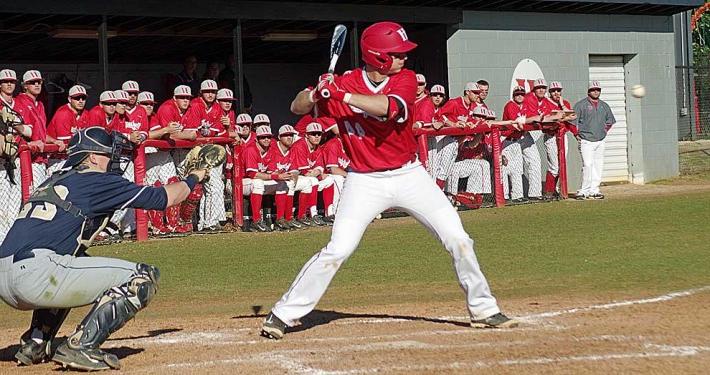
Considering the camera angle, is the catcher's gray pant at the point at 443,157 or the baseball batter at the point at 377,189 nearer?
the baseball batter at the point at 377,189

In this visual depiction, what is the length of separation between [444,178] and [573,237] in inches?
151

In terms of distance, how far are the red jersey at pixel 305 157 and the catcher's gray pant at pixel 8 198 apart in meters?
3.99

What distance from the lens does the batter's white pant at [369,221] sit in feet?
23.5

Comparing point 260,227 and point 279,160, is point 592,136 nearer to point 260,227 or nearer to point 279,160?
point 279,160

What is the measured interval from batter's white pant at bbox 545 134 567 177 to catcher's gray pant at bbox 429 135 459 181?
228 cm

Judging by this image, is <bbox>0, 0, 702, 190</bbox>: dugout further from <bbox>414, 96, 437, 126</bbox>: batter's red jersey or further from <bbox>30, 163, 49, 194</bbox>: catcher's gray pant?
<bbox>30, 163, 49, 194</bbox>: catcher's gray pant

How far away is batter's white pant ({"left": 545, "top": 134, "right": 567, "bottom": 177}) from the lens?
18344 mm

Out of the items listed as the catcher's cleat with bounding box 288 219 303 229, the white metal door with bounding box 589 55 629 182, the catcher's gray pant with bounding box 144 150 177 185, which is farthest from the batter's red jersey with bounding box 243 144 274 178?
the white metal door with bounding box 589 55 629 182

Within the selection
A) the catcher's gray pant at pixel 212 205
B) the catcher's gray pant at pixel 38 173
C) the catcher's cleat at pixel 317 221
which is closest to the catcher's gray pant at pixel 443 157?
the catcher's cleat at pixel 317 221

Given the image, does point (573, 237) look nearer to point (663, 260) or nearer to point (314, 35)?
point (663, 260)

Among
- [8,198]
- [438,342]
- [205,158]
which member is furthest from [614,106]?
[205,158]

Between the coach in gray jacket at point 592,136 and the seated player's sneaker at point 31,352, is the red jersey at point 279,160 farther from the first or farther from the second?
the seated player's sneaker at point 31,352

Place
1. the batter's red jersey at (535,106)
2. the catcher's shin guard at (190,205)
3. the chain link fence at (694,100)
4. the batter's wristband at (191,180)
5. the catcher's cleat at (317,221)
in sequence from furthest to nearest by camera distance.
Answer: the chain link fence at (694,100) < the batter's red jersey at (535,106) < the catcher's cleat at (317,221) < the catcher's shin guard at (190,205) < the batter's wristband at (191,180)

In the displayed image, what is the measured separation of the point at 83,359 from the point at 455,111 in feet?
38.5
